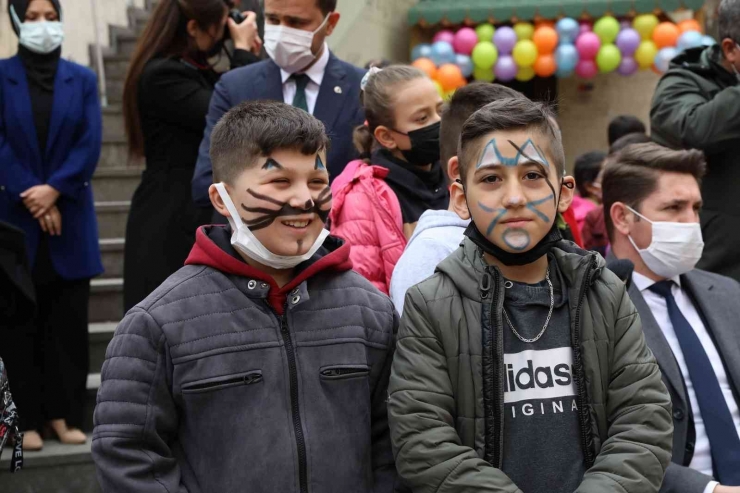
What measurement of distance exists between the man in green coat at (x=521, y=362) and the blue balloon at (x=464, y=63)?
7.93 meters

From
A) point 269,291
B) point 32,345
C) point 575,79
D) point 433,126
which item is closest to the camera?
point 269,291

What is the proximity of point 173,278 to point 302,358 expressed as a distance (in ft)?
1.28

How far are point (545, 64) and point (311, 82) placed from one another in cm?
662

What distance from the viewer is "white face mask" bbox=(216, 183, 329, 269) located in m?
2.51

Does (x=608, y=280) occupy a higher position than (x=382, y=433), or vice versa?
(x=608, y=280)

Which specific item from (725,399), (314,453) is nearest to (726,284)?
(725,399)

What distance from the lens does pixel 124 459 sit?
2.34 meters

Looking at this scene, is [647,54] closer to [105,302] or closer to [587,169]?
[587,169]

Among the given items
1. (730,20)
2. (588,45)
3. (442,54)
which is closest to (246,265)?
(730,20)

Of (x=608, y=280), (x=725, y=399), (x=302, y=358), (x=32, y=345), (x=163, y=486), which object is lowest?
(x=32, y=345)

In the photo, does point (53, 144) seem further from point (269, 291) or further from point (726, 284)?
point (726, 284)

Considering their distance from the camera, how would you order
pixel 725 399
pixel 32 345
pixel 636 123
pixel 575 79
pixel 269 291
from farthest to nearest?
pixel 575 79 < pixel 636 123 < pixel 32 345 < pixel 725 399 < pixel 269 291

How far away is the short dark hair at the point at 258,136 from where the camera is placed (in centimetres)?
253

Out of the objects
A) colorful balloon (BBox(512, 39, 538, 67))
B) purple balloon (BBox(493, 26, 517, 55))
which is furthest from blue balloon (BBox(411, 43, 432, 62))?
colorful balloon (BBox(512, 39, 538, 67))
